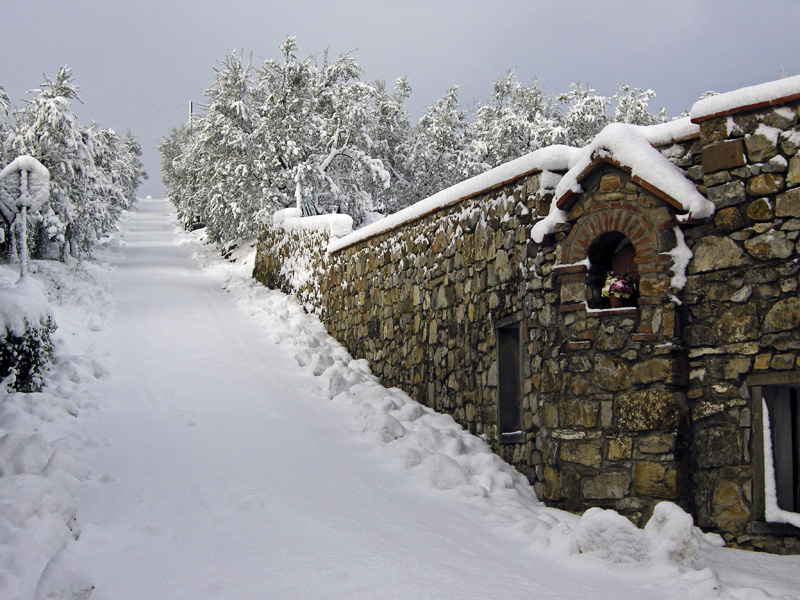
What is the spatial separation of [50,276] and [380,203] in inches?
507

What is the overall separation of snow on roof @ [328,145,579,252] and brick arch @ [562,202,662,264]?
0.80m

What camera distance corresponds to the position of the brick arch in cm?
585

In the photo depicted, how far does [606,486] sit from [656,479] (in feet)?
1.51

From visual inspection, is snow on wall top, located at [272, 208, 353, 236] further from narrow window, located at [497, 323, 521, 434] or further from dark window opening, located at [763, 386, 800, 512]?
dark window opening, located at [763, 386, 800, 512]

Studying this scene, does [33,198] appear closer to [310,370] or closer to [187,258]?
[310,370]

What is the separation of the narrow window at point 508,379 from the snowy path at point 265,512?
1305 mm

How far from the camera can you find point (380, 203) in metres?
24.6

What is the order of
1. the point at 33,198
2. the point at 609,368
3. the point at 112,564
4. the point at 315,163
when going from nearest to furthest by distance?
1. the point at 112,564
2. the point at 609,368
3. the point at 33,198
4. the point at 315,163

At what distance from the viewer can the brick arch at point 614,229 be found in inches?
230

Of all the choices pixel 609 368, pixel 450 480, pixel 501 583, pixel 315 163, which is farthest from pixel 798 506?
pixel 315 163

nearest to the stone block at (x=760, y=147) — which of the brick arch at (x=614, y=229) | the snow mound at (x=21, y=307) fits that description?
the brick arch at (x=614, y=229)

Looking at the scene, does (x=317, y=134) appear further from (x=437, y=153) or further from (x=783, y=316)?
(x=783, y=316)

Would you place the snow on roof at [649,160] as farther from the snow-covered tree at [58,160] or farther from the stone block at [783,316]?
the snow-covered tree at [58,160]

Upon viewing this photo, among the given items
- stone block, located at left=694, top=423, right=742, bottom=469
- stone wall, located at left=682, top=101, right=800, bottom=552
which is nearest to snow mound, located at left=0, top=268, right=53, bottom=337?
stone wall, located at left=682, top=101, right=800, bottom=552
